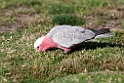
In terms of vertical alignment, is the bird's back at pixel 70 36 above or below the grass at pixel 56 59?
above

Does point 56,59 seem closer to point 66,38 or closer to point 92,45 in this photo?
point 66,38

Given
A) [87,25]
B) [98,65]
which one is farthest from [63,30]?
[87,25]

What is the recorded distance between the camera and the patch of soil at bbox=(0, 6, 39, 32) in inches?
332

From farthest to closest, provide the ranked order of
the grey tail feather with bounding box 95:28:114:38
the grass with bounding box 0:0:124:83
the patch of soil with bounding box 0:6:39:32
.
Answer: the patch of soil with bounding box 0:6:39:32 < the grey tail feather with bounding box 95:28:114:38 < the grass with bounding box 0:0:124:83

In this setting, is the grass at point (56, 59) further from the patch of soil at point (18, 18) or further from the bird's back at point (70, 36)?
the bird's back at point (70, 36)

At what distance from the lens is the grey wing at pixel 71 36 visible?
239 inches

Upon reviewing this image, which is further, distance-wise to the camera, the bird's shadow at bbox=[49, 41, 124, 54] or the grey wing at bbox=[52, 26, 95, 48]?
the bird's shadow at bbox=[49, 41, 124, 54]

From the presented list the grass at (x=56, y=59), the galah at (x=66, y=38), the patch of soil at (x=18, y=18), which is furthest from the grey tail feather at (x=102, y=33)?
the patch of soil at (x=18, y=18)

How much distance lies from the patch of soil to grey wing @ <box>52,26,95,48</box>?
2.34 metres

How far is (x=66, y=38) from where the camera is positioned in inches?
239

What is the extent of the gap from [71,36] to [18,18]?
3113 mm

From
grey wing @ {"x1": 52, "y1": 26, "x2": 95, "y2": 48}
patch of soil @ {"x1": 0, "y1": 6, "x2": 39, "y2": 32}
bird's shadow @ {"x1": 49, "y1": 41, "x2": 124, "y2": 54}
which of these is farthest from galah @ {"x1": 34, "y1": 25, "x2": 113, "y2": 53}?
patch of soil @ {"x1": 0, "y1": 6, "x2": 39, "y2": 32}

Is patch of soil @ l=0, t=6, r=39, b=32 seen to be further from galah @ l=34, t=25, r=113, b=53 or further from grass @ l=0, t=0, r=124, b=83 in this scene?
galah @ l=34, t=25, r=113, b=53

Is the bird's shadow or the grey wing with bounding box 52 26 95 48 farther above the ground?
the grey wing with bounding box 52 26 95 48
